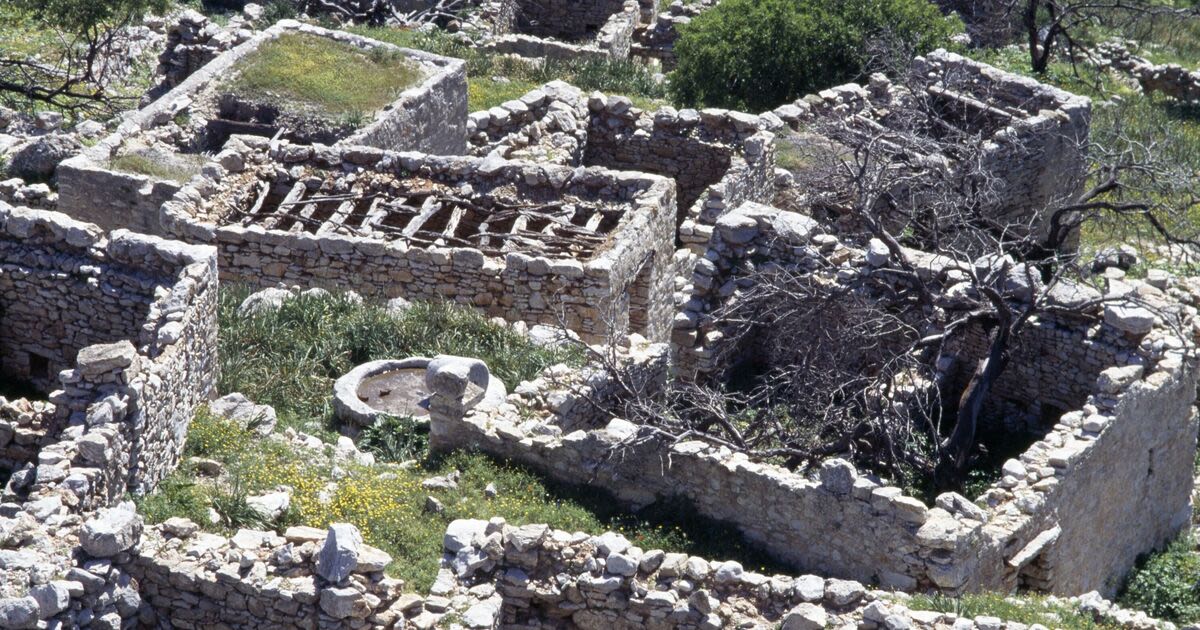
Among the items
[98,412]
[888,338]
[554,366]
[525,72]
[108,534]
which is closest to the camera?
[108,534]

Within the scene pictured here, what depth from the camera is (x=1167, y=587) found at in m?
18.1

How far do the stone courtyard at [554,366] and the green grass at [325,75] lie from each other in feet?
0.76

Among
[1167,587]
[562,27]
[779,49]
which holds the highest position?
[779,49]

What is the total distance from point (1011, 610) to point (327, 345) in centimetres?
769

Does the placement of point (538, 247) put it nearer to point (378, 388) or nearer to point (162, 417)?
point (378, 388)

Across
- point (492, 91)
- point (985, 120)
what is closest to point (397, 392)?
point (985, 120)

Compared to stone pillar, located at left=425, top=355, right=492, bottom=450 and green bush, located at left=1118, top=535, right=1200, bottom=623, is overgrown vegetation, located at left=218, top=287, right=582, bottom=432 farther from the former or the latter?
green bush, located at left=1118, top=535, right=1200, bottom=623

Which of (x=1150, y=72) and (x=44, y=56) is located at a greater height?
(x=1150, y=72)

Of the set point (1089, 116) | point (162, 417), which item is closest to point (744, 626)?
point (162, 417)

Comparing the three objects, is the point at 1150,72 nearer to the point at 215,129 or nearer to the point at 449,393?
the point at 215,129

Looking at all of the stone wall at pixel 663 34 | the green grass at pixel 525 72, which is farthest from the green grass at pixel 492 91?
the stone wall at pixel 663 34

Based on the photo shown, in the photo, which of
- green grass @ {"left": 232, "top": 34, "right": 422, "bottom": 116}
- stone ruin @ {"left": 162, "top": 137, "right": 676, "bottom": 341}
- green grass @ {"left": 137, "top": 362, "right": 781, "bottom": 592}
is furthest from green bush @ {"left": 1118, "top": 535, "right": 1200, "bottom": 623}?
green grass @ {"left": 232, "top": 34, "right": 422, "bottom": 116}

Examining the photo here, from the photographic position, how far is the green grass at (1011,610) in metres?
14.0

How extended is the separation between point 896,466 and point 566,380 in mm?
3072
